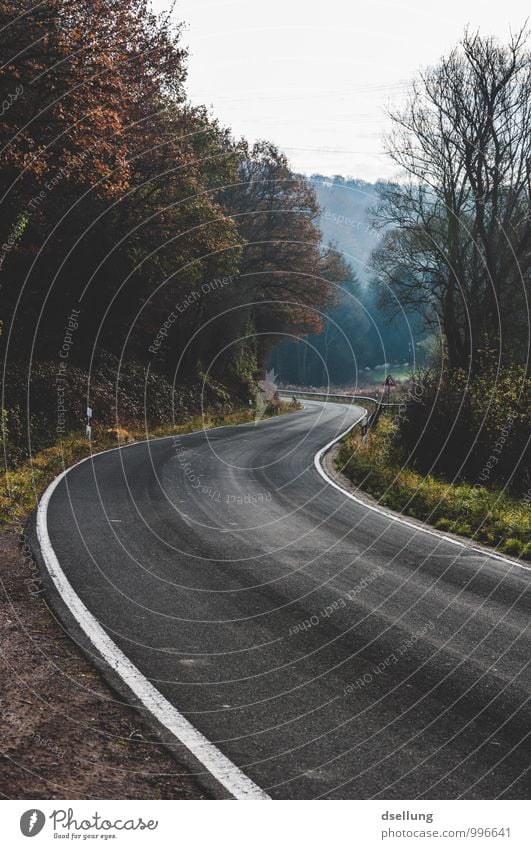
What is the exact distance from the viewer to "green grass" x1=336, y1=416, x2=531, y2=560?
40.3 ft

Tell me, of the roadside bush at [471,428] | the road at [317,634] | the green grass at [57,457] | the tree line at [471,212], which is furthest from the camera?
the tree line at [471,212]

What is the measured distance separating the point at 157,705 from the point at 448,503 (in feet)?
33.0

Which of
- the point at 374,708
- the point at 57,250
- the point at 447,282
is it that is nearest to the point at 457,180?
the point at 447,282

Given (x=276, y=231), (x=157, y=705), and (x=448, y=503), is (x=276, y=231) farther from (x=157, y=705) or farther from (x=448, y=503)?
(x=157, y=705)

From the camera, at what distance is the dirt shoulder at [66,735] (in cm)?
420

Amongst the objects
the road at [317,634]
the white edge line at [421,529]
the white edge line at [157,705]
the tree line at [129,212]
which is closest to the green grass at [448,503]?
the white edge line at [421,529]

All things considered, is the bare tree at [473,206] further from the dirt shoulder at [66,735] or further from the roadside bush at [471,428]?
the dirt shoulder at [66,735]

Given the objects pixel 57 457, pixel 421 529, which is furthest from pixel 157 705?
pixel 57 457

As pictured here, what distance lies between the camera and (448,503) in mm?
14414

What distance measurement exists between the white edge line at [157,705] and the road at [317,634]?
0.08m

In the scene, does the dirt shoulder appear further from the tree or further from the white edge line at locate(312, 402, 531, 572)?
the tree

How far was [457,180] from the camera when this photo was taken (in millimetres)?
29188

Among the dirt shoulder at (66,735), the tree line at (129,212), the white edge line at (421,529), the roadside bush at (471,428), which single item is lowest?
the white edge line at (421,529)

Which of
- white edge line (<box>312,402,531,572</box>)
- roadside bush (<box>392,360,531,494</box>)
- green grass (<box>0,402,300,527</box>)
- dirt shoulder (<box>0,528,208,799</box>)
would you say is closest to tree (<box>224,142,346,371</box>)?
green grass (<box>0,402,300,527</box>)
